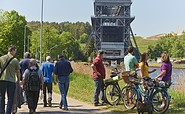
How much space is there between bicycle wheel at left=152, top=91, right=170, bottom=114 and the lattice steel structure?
9114 cm

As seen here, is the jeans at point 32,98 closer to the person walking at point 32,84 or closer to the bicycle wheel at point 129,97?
the person walking at point 32,84

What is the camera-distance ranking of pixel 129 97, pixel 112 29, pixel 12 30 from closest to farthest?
1. pixel 129 97
2. pixel 12 30
3. pixel 112 29

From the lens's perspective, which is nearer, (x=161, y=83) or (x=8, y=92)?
(x=8, y=92)

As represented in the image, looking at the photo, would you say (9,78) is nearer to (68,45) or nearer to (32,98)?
(32,98)

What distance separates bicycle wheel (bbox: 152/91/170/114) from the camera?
31.6 ft

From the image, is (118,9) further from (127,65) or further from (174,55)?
(127,65)

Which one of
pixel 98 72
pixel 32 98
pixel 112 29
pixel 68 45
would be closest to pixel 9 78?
pixel 32 98

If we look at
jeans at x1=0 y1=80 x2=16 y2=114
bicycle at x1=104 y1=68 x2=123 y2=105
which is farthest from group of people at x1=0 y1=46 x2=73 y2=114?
bicycle at x1=104 y1=68 x2=123 y2=105

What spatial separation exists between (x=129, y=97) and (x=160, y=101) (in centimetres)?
116

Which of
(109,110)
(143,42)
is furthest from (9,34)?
(143,42)

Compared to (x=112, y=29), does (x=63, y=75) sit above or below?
below

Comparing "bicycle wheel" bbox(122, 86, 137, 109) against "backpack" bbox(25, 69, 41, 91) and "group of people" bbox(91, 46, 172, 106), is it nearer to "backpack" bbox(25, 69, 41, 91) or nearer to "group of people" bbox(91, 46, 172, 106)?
"group of people" bbox(91, 46, 172, 106)

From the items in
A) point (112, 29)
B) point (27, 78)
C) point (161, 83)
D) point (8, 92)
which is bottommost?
point (8, 92)

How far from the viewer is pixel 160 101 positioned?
9773 millimetres
